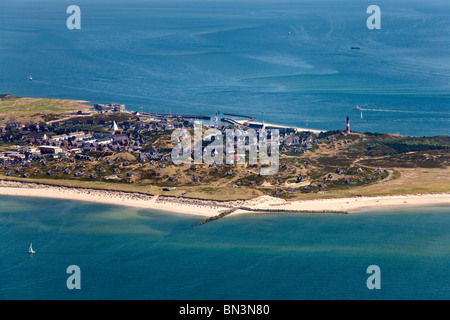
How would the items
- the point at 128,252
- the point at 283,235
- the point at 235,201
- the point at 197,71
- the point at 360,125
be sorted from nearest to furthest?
the point at 128,252 < the point at 283,235 < the point at 235,201 < the point at 360,125 < the point at 197,71

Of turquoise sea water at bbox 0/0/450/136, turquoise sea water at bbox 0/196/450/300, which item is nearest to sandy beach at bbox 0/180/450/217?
turquoise sea water at bbox 0/196/450/300

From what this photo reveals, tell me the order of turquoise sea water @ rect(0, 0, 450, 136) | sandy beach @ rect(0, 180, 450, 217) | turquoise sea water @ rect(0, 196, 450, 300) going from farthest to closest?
turquoise sea water @ rect(0, 0, 450, 136) < sandy beach @ rect(0, 180, 450, 217) < turquoise sea water @ rect(0, 196, 450, 300)

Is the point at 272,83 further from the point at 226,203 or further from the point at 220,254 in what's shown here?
the point at 220,254

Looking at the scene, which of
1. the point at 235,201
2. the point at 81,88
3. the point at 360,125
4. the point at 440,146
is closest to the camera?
the point at 235,201

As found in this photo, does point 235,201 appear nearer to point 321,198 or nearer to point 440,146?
point 321,198

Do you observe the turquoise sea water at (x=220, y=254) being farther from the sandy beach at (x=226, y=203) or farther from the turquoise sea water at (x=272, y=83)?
the turquoise sea water at (x=272, y=83)

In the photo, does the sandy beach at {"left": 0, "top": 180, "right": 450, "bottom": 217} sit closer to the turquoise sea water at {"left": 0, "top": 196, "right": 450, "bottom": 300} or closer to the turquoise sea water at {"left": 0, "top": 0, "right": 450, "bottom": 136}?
the turquoise sea water at {"left": 0, "top": 196, "right": 450, "bottom": 300}

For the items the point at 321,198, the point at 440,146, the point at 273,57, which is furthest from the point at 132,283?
the point at 273,57

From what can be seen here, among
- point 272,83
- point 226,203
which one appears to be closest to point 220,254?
point 226,203

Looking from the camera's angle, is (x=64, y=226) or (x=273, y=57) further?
(x=273, y=57)
